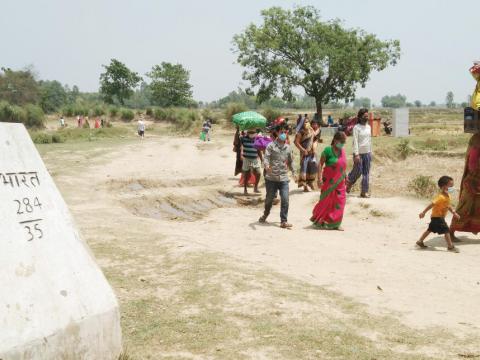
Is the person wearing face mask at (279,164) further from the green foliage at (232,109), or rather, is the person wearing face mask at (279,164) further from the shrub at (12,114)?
the shrub at (12,114)

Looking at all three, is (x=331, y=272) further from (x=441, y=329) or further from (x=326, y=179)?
(x=326, y=179)

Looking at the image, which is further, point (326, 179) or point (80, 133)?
point (80, 133)

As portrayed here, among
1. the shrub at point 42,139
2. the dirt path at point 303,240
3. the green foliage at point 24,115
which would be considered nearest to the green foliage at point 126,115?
the green foliage at point 24,115

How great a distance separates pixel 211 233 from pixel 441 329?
4.41 meters

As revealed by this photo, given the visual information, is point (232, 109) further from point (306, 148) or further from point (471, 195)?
point (471, 195)

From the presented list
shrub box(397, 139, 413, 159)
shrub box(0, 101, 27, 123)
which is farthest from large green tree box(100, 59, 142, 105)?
shrub box(397, 139, 413, 159)

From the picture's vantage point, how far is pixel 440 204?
277 inches

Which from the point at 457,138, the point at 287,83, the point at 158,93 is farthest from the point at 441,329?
the point at 158,93

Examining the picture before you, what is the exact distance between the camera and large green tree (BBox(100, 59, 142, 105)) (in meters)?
61.2

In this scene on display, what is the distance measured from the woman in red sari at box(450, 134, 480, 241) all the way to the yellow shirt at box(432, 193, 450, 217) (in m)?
0.53

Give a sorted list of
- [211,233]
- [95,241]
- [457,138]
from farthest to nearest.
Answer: [457,138], [211,233], [95,241]

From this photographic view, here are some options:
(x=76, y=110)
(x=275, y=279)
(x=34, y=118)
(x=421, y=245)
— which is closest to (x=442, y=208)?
(x=421, y=245)

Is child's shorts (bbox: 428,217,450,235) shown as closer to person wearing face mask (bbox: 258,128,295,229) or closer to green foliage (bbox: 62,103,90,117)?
person wearing face mask (bbox: 258,128,295,229)

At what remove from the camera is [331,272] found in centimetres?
602
